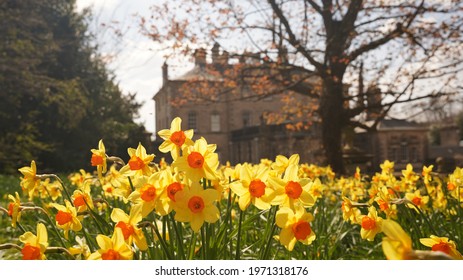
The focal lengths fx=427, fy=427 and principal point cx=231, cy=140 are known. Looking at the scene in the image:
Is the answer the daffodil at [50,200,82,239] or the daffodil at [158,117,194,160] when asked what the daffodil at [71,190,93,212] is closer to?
the daffodil at [50,200,82,239]

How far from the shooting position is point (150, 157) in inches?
44.1

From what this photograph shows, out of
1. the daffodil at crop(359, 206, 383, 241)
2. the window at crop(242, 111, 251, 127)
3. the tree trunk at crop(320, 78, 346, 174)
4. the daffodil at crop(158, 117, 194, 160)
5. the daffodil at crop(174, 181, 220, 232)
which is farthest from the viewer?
the tree trunk at crop(320, 78, 346, 174)

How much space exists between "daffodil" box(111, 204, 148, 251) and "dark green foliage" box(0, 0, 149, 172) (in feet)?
11.2

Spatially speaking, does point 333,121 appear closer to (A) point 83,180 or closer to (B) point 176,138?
(A) point 83,180

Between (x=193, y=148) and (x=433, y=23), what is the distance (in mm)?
4759

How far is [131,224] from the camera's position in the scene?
0.96 meters

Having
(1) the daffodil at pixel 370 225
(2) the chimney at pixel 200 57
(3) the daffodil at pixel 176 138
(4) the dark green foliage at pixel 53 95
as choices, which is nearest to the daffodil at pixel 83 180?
(3) the daffodil at pixel 176 138

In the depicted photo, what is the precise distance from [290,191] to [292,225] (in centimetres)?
8

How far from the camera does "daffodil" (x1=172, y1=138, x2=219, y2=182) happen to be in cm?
93

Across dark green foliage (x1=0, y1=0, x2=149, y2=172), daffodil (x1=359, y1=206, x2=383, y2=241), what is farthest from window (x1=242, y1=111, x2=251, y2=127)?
daffodil (x1=359, y1=206, x2=383, y2=241)

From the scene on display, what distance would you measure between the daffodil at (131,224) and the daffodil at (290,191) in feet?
1.00

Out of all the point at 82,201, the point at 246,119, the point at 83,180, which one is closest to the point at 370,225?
the point at 82,201

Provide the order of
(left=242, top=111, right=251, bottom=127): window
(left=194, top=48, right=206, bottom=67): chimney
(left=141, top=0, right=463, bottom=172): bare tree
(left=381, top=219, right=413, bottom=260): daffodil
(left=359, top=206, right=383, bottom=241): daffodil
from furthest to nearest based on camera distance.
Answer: (left=194, top=48, right=206, bottom=67): chimney → (left=242, top=111, right=251, bottom=127): window → (left=141, top=0, right=463, bottom=172): bare tree → (left=359, top=206, right=383, bottom=241): daffodil → (left=381, top=219, right=413, bottom=260): daffodil
